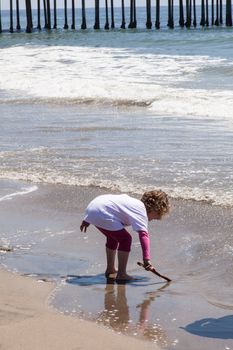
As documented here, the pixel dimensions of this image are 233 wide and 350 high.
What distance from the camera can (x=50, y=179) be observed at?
28.7ft

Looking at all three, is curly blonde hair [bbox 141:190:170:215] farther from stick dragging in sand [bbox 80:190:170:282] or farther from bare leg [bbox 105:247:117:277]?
bare leg [bbox 105:247:117:277]

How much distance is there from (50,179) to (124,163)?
40.1 inches

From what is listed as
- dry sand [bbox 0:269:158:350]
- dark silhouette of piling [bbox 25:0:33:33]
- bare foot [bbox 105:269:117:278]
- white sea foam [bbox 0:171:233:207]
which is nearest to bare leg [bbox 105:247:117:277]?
bare foot [bbox 105:269:117:278]

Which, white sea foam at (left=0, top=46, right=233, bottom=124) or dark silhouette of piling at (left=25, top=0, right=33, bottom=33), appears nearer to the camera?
white sea foam at (left=0, top=46, right=233, bottom=124)

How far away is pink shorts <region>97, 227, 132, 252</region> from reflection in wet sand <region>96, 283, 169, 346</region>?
316 millimetres

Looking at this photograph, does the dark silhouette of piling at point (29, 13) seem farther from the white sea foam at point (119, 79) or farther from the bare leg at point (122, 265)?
the bare leg at point (122, 265)

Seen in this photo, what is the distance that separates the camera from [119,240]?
18.6ft

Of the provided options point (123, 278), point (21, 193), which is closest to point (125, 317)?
point (123, 278)

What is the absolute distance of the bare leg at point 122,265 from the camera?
5.60m

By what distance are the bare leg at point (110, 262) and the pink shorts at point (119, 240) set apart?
1.3 inches

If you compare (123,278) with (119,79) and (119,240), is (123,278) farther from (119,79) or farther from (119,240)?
(119,79)

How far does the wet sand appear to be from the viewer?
15.1 feet

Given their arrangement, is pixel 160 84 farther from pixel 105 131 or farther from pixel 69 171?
pixel 69 171

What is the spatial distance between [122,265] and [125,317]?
871 millimetres
